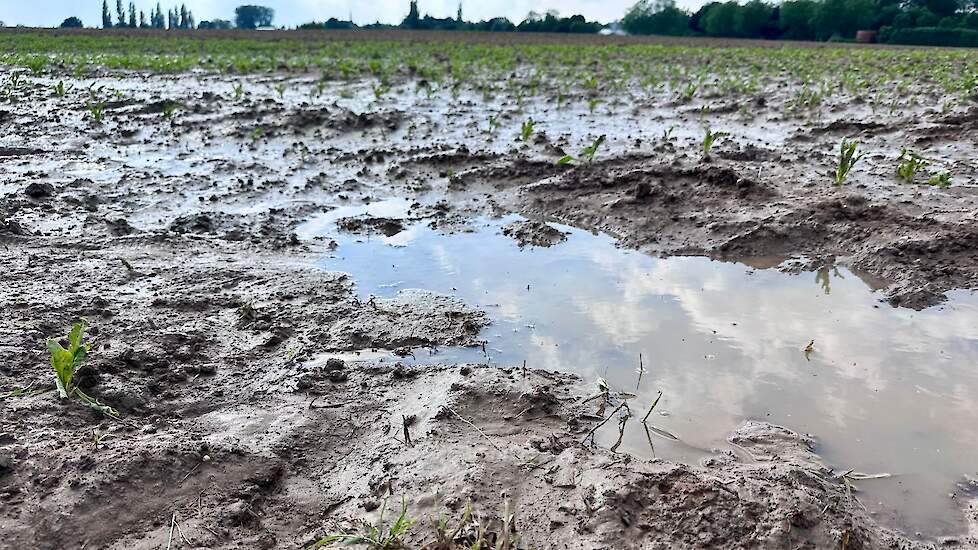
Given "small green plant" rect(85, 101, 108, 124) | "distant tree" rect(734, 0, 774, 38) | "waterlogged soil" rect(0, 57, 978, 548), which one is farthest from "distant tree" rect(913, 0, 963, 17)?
"small green plant" rect(85, 101, 108, 124)

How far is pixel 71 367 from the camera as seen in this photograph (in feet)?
9.17

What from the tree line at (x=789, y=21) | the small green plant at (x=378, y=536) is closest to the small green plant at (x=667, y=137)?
the small green plant at (x=378, y=536)

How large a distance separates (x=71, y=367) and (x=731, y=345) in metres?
2.99

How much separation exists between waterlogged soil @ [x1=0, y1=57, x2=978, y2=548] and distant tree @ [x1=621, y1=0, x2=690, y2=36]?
6847 cm

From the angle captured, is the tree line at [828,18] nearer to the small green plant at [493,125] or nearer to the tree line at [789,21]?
A: the tree line at [789,21]

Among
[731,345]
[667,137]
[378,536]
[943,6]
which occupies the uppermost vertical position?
[943,6]

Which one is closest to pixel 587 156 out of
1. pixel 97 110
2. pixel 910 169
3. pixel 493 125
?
pixel 493 125

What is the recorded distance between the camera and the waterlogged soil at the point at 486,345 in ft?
7.49

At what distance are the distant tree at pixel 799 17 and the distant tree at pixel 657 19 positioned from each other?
9789mm

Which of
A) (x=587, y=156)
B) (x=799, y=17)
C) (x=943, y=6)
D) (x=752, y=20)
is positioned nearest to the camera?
(x=587, y=156)

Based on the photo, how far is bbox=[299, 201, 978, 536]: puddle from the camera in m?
2.76

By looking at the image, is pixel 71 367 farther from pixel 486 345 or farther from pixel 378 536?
pixel 486 345

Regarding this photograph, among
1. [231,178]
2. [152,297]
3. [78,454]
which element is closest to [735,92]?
[231,178]

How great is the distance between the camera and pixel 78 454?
2.40 m
